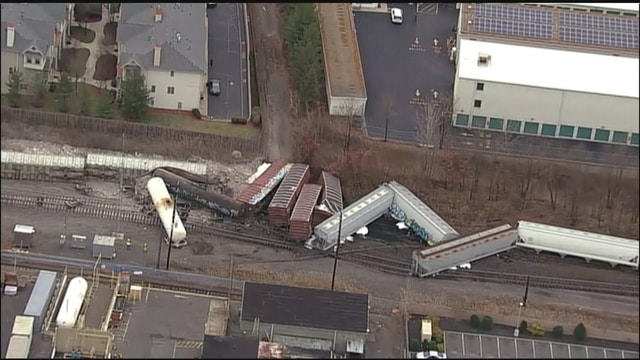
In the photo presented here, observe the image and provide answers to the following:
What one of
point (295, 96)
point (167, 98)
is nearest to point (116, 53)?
point (167, 98)

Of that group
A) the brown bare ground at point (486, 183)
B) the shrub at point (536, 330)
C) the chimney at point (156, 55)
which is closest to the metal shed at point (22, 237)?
the chimney at point (156, 55)

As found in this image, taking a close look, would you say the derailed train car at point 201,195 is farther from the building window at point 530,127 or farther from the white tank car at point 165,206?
the building window at point 530,127

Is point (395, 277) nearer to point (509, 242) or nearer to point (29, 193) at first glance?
point (509, 242)

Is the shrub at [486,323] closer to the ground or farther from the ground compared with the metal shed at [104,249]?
closer to the ground

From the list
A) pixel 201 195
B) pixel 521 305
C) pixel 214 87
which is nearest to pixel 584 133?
pixel 521 305

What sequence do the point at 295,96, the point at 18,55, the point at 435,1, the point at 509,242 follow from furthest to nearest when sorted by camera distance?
1. the point at 435,1
2. the point at 295,96
3. the point at 18,55
4. the point at 509,242
